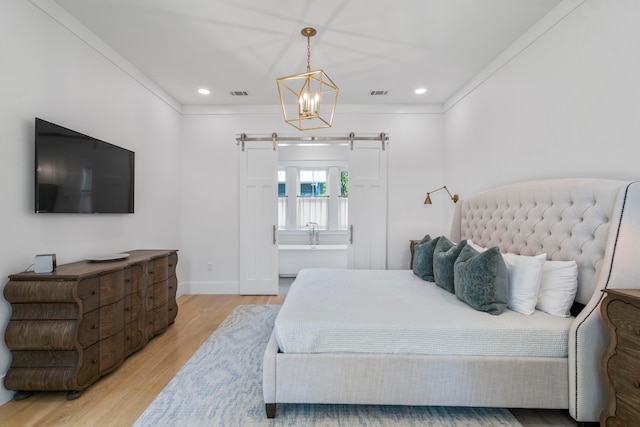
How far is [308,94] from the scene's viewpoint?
2.15m

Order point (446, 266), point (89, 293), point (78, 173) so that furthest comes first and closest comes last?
point (446, 266) < point (78, 173) < point (89, 293)

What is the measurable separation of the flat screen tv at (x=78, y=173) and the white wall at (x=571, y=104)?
3738mm

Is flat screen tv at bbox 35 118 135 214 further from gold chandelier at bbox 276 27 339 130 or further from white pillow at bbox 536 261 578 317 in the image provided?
white pillow at bbox 536 261 578 317

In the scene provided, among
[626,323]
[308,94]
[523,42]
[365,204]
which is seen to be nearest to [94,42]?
[308,94]

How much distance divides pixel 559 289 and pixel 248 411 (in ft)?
6.92

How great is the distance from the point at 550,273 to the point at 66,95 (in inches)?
151

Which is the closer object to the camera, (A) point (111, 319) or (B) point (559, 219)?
(B) point (559, 219)

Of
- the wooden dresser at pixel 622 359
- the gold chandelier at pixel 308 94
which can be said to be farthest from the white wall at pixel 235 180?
the wooden dresser at pixel 622 359

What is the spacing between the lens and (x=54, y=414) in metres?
1.78

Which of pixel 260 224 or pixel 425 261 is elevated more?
pixel 260 224

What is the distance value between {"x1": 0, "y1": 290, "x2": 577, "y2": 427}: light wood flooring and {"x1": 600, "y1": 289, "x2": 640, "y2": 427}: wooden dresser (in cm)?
43

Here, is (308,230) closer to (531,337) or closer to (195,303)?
(195,303)

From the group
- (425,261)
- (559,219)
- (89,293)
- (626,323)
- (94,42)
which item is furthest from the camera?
(425,261)

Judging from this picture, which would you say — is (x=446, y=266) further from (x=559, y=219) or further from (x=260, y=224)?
(x=260, y=224)
